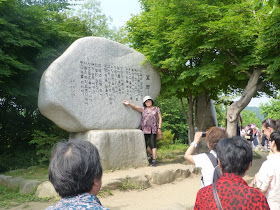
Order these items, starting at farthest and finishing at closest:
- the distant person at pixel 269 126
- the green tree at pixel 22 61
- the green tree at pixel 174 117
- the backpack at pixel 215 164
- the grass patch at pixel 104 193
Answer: the green tree at pixel 174 117
the green tree at pixel 22 61
the grass patch at pixel 104 193
the distant person at pixel 269 126
the backpack at pixel 215 164

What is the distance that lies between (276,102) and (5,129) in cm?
3152

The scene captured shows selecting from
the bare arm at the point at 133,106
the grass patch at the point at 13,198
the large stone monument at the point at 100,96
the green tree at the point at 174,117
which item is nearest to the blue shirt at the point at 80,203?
the grass patch at the point at 13,198

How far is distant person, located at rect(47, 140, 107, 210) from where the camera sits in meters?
1.27

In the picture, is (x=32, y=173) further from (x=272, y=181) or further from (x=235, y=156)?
(x=235, y=156)

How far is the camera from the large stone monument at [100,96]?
5648mm

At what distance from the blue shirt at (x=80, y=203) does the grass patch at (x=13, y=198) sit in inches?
160

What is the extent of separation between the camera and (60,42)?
8.79 m

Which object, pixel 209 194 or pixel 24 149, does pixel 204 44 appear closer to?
pixel 209 194

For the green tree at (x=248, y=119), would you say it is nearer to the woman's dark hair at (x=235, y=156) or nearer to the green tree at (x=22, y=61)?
the green tree at (x=22, y=61)

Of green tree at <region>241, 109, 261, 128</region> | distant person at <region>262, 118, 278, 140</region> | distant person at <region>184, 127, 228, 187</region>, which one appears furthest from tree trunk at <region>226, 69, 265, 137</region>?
green tree at <region>241, 109, 261, 128</region>

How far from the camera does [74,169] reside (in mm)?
1299

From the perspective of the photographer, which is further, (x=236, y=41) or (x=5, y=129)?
(x=5, y=129)

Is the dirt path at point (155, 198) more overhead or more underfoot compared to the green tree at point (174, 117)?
more underfoot

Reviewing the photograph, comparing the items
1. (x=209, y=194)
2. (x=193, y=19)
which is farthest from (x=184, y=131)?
(x=209, y=194)
